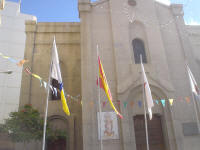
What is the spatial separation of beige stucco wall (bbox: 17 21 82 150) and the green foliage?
245cm

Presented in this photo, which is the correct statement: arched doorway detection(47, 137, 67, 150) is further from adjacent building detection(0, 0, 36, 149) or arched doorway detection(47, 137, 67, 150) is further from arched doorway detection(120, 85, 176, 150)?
adjacent building detection(0, 0, 36, 149)

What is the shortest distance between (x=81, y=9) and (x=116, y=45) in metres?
4.21

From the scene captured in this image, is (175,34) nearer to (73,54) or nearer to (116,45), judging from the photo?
(116,45)

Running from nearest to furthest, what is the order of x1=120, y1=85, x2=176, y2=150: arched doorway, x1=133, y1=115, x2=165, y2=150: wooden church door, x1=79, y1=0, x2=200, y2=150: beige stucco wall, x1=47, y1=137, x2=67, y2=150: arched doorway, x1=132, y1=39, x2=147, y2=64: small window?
1. x1=120, y1=85, x2=176, y2=150: arched doorway
2. x1=79, y1=0, x2=200, y2=150: beige stucco wall
3. x1=133, y1=115, x2=165, y2=150: wooden church door
4. x1=47, y1=137, x2=67, y2=150: arched doorway
5. x1=132, y1=39, x2=147, y2=64: small window

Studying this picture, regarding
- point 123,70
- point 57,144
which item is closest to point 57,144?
point 57,144

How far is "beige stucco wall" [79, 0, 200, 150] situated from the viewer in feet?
40.2

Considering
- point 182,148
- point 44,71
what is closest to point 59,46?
point 44,71

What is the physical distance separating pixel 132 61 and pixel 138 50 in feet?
4.57

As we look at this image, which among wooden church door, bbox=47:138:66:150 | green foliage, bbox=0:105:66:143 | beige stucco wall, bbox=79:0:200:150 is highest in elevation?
beige stucco wall, bbox=79:0:200:150

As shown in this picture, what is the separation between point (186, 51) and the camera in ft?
48.4

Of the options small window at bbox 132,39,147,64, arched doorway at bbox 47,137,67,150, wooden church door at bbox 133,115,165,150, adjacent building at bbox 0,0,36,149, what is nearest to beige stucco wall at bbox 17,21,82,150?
arched doorway at bbox 47,137,67,150

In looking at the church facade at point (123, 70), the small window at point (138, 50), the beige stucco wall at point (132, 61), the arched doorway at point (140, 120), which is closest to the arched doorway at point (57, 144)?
the church facade at point (123, 70)

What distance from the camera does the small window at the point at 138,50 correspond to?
1463 cm

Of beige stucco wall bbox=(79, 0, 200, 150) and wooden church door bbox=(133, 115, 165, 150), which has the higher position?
Answer: beige stucco wall bbox=(79, 0, 200, 150)
